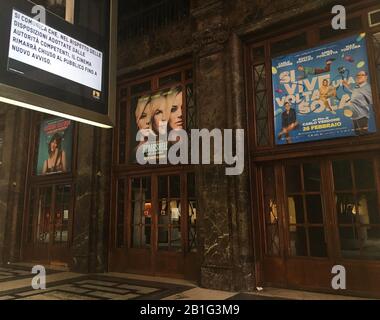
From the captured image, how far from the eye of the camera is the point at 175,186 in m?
5.88

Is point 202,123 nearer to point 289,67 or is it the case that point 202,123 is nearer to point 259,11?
point 289,67

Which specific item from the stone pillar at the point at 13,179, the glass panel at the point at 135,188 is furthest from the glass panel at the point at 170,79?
the stone pillar at the point at 13,179

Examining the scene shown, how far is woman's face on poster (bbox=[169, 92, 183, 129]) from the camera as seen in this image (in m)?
5.96

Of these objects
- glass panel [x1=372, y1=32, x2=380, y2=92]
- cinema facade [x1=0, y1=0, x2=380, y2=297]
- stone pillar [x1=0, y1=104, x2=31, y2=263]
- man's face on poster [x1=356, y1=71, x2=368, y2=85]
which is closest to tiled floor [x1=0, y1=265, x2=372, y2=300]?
cinema facade [x1=0, y1=0, x2=380, y2=297]

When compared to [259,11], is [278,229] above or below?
below

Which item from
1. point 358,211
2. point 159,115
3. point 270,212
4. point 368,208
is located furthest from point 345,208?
point 159,115

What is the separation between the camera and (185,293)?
181 inches

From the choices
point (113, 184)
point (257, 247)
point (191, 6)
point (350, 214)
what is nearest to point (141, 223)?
point (113, 184)

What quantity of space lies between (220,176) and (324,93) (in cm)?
192

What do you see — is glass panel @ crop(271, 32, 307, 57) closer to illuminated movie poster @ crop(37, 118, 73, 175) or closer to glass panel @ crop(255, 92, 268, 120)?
glass panel @ crop(255, 92, 268, 120)

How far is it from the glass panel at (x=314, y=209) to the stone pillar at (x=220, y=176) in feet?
2.82
